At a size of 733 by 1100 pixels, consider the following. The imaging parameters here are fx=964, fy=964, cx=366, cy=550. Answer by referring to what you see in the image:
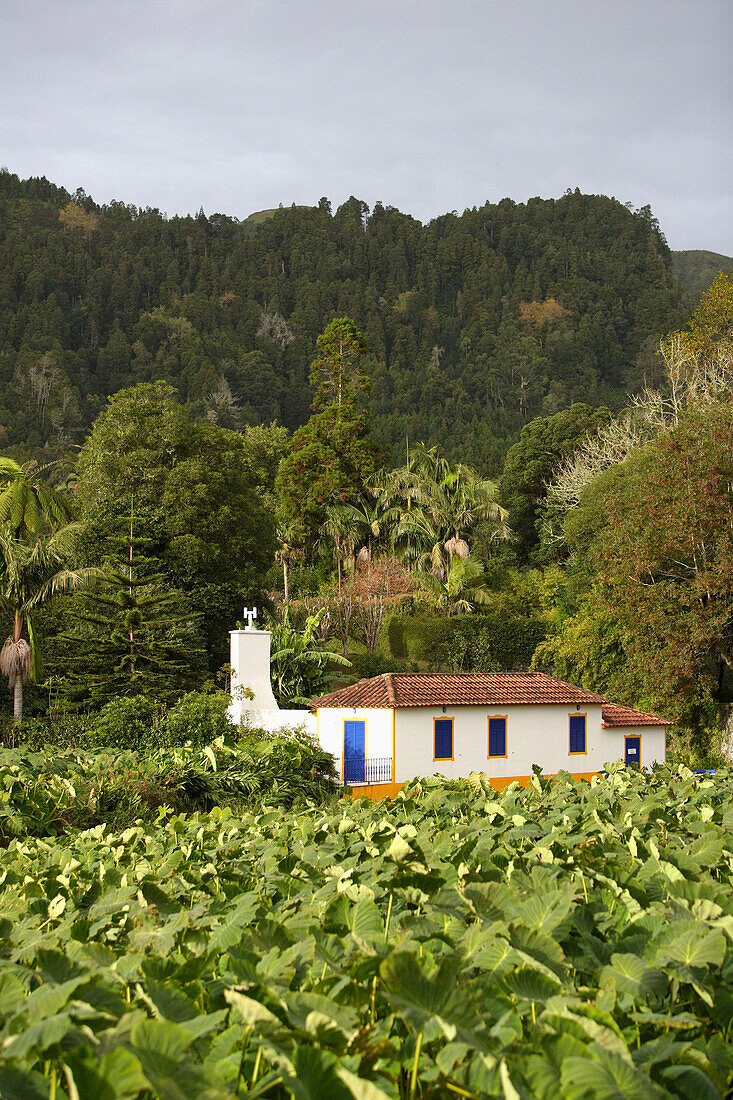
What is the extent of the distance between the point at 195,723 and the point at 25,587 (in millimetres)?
6894

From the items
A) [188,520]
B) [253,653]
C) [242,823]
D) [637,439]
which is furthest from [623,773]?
[637,439]

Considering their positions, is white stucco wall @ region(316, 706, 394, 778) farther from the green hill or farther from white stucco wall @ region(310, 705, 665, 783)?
the green hill

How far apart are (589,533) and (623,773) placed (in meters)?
26.4

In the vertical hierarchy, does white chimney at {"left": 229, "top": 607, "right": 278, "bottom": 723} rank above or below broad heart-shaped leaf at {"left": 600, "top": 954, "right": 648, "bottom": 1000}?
below

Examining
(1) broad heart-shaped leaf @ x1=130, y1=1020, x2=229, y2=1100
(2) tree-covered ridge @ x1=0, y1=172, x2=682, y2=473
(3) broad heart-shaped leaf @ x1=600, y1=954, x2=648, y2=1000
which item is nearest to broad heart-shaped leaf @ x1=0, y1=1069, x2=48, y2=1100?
(1) broad heart-shaped leaf @ x1=130, y1=1020, x2=229, y2=1100

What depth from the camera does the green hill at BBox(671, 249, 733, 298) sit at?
14300 centimetres

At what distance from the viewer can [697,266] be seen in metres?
158

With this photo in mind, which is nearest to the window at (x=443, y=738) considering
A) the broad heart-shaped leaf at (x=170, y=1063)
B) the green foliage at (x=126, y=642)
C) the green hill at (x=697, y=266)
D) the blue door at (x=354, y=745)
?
the blue door at (x=354, y=745)

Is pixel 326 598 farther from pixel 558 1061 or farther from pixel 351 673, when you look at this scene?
pixel 558 1061

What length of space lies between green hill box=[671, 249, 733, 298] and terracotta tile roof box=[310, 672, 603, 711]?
126m

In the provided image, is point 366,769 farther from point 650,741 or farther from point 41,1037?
point 41,1037

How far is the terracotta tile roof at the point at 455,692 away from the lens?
60.2 feet

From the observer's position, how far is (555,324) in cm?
9644

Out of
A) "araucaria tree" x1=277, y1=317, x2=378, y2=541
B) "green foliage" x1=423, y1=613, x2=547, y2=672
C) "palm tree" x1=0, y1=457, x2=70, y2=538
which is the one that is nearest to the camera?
"palm tree" x1=0, y1=457, x2=70, y2=538
